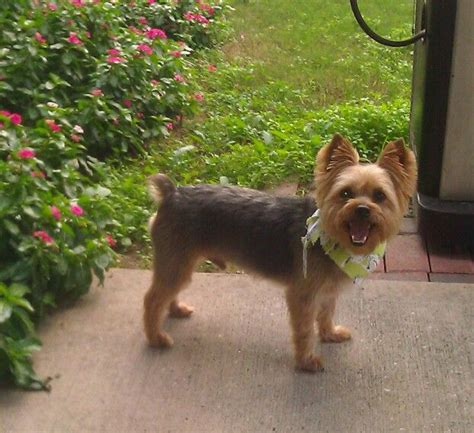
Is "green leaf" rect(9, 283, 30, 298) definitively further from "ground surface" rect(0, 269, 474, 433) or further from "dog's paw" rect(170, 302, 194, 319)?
"dog's paw" rect(170, 302, 194, 319)

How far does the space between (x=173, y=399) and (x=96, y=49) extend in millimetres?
3669

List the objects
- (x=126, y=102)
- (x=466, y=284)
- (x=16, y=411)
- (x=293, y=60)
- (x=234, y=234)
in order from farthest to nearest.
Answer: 1. (x=293, y=60)
2. (x=126, y=102)
3. (x=466, y=284)
4. (x=234, y=234)
5. (x=16, y=411)

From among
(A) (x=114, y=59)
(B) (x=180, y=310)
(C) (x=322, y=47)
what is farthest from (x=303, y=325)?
(C) (x=322, y=47)

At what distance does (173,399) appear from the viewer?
3.93 meters

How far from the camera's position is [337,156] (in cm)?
385

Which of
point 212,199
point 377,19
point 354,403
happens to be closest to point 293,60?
point 377,19

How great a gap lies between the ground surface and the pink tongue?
71 centimetres

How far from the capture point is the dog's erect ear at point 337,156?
3.83m

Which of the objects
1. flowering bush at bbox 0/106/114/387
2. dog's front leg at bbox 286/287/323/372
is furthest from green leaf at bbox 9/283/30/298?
dog's front leg at bbox 286/287/323/372

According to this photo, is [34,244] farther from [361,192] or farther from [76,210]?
[361,192]

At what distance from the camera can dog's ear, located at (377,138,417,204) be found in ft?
12.5

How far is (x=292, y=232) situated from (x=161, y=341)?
854 millimetres

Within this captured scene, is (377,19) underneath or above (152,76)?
underneath

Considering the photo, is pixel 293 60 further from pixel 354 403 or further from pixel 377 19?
pixel 354 403
